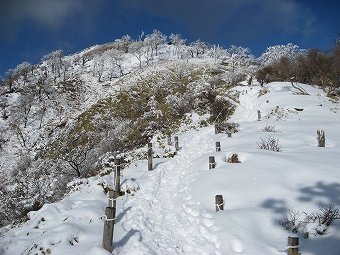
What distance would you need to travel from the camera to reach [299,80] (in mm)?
44625

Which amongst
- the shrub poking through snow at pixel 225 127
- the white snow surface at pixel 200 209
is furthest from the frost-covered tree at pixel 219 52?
the white snow surface at pixel 200 209

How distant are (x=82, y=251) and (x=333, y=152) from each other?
11.1m

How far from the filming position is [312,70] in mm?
43344

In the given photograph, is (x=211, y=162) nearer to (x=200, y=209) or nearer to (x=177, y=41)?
(x=200, y=209)

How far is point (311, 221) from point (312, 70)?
133 feet

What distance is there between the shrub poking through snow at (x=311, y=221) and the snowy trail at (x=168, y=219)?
2.05m

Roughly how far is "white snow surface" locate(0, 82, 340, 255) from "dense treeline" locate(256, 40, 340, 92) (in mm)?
24201

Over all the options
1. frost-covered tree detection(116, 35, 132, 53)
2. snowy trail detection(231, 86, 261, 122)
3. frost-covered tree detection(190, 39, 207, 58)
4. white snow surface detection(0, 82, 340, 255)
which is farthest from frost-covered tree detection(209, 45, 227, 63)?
white snow surface detection(0, 82, 340, 255)

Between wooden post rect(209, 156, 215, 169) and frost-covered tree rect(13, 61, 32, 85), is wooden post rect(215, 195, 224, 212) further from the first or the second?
frost-covered tree rect(13, 61, 32, 85)

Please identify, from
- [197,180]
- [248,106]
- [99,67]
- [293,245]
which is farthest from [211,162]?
[99,67]

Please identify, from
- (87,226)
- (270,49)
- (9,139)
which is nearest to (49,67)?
(9,139)

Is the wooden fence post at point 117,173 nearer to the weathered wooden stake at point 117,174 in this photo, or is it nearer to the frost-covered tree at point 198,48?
the weathered wooden stake at point 117,174

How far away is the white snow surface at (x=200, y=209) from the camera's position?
746 centimetres

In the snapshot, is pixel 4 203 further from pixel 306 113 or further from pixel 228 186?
pixel 306 113
